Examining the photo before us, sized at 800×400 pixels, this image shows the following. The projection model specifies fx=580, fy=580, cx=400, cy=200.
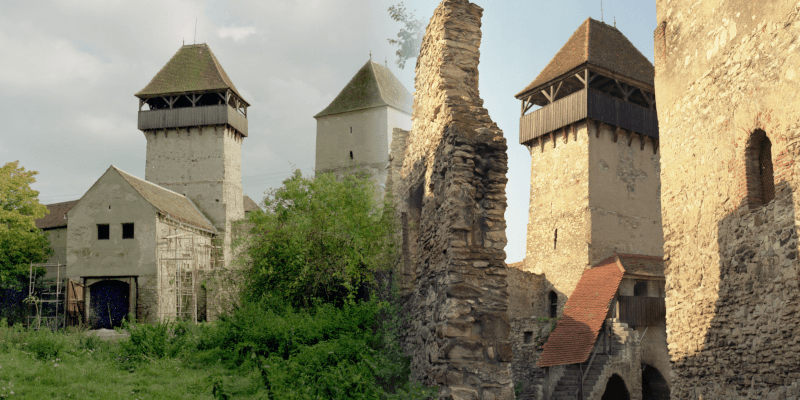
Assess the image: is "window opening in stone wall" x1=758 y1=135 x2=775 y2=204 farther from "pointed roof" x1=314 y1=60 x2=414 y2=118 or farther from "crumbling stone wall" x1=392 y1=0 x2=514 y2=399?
"pointed roof" x1=314 y1=60 x2=414 y2=118

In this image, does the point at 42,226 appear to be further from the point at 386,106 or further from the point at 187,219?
the point at 386,106

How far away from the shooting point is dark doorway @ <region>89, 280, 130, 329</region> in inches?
800

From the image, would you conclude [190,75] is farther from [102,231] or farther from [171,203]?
[102,231]

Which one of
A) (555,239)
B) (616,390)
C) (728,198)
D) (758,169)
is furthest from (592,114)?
(758,169)

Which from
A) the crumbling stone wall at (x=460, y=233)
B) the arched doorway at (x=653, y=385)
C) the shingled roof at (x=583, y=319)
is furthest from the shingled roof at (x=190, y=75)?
the crumbling stone wall at (x=460, y=233)

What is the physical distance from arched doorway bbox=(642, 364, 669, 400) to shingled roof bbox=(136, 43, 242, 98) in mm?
20748

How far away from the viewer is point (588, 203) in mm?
20656

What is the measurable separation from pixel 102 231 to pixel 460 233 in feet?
58.9

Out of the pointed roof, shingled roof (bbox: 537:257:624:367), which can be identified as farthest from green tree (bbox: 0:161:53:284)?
shingled roof (bbox: 537:257:624:367)

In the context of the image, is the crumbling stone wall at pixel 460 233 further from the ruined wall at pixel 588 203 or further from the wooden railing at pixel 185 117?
the wooden railing at pixel 185 117

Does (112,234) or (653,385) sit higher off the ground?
(112,234)

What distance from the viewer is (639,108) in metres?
22.5

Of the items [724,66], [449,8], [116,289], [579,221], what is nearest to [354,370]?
[449,8]

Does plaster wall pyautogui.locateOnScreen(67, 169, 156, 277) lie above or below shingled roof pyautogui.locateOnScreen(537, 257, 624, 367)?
above
